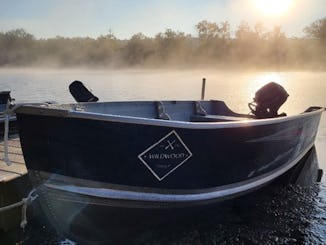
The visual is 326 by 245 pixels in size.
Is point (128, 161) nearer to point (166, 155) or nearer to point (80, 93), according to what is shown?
point (166, 155)

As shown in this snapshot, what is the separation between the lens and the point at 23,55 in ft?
193

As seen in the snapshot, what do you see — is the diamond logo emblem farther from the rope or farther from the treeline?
the treeline

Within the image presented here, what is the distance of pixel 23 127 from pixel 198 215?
2.38 m

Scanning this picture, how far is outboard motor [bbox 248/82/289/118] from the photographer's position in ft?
20.1

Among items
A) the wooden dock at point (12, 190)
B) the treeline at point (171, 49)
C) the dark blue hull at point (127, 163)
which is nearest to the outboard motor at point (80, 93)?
the wooden dock at point (12, 190)

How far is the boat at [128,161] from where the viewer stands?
3.65 meters

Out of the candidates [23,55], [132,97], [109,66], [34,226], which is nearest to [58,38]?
[23,55]

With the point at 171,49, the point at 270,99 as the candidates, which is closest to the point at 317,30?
the point at 171,49

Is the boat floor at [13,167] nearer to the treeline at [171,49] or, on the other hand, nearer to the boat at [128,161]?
the boat at [128,161]

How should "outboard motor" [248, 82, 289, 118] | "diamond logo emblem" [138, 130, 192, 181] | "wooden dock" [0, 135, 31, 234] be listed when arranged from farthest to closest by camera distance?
"outboard motor" [248, 82, 289, 118], "wooden dock" [0, 135, 31, 234], "diamond logo emblem" [138, 130, 192, 181]

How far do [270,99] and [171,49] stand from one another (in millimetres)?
55177

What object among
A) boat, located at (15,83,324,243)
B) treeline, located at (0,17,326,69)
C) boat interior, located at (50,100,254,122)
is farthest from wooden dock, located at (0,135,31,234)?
treeline, located at (0,17,326,69)

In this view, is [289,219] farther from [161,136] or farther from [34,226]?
[34,226]

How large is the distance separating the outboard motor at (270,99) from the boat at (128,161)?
4.81 feet
